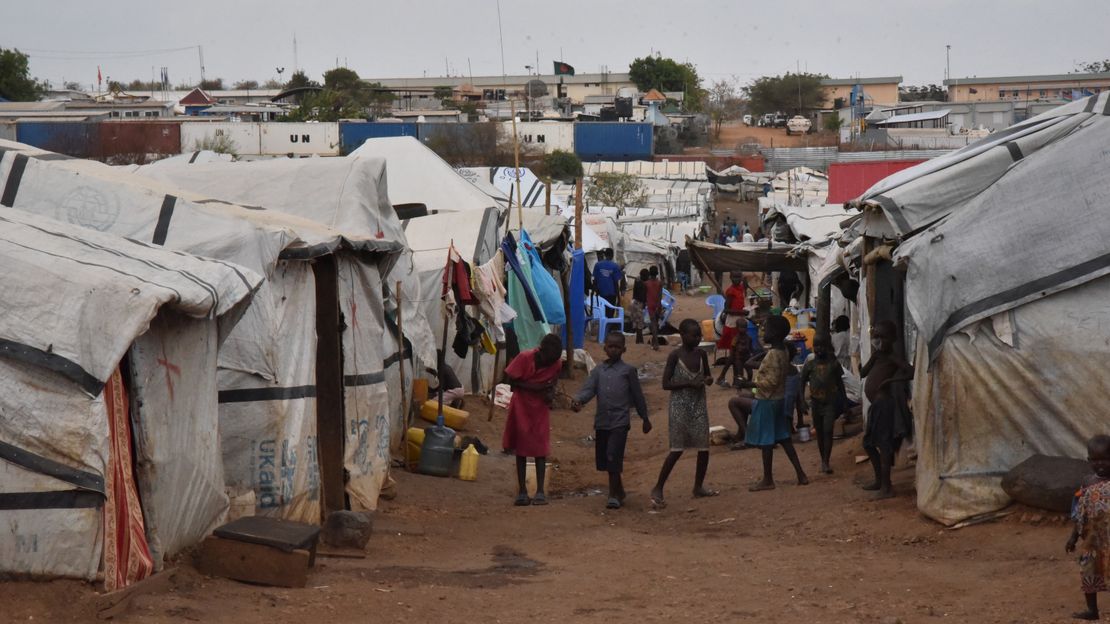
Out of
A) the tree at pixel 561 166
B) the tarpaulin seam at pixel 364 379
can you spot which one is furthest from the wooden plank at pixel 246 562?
the tree at pixel 561 166

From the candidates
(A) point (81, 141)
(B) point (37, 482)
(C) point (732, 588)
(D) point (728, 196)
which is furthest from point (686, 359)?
(D) point (728, 196)

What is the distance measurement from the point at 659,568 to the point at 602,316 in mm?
17088

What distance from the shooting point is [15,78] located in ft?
232

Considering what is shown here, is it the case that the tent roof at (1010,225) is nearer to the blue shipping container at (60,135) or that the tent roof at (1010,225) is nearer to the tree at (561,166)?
the blue shipping container at (60,135)

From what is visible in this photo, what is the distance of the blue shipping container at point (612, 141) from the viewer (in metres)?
66.8

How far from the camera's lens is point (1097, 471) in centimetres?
618

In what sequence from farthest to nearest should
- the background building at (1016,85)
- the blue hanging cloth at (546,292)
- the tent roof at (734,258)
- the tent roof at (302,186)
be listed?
the background building at (1016,85) → the blue hanging cloth at (546,292) → the tent roof at (734,258) → the tent roof at (302,186)

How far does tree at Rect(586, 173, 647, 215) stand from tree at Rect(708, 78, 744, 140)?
3700cm

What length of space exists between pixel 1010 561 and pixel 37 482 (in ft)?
18.0

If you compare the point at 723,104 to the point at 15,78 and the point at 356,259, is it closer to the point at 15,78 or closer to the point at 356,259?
the point at 15,78

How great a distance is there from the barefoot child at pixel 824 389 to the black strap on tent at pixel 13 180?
21.5 feet

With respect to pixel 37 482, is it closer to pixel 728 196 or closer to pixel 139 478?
pixel 139 478

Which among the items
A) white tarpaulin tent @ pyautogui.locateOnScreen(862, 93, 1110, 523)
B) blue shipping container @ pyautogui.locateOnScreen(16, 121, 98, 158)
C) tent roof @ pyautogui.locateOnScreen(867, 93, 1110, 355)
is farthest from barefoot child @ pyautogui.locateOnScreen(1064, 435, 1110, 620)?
blue shipping container @ pyautogui.locateOnScreen(16, 121, 98, 158)

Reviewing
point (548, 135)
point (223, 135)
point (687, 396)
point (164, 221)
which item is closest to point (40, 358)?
point (164, 221)
